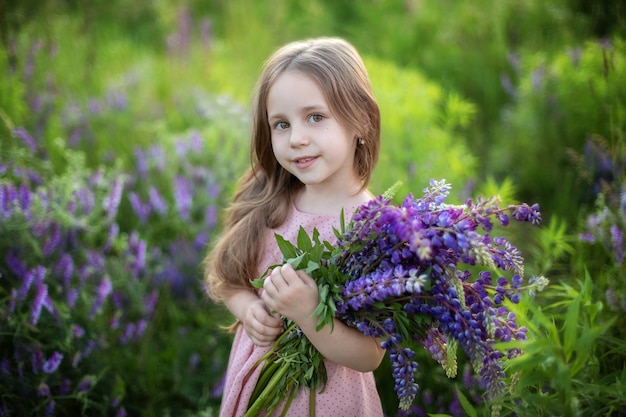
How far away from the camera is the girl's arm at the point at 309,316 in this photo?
1427 mm

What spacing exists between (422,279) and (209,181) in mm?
2340

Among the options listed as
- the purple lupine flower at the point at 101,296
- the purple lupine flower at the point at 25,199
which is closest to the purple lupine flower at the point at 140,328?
the purple lupine flower at the point at 101,296

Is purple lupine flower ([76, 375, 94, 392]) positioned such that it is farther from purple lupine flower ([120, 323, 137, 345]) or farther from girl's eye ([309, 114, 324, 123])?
girl's eye ([309, 114, 324, 123])

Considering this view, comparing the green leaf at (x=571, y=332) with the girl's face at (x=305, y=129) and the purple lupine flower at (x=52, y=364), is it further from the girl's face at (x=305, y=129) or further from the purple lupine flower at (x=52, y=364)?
the purple lupine flower at (x=52, y=364)

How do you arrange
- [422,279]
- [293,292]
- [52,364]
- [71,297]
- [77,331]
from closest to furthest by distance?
[422,279] → [293,292] → [52,364] → [77,331] → [71,297]

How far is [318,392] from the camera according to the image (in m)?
1.65

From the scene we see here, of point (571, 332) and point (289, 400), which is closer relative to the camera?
point (571, 332)

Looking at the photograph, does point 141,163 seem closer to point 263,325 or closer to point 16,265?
point 16,265

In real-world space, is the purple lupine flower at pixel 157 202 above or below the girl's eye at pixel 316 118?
above

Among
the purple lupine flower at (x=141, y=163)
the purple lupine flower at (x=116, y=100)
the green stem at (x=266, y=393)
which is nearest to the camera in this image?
the green stem at (x=266, y=393)

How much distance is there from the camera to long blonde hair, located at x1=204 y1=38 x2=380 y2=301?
1.64 metres

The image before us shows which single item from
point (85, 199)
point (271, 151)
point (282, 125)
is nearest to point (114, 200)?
point (85, 199)

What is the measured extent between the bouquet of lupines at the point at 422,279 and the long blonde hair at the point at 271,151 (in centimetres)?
37

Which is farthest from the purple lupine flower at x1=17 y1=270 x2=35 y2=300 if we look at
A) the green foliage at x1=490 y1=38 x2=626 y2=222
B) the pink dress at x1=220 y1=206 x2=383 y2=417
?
the green foliage at x1=490 y1=38 x2=626 y2=222
